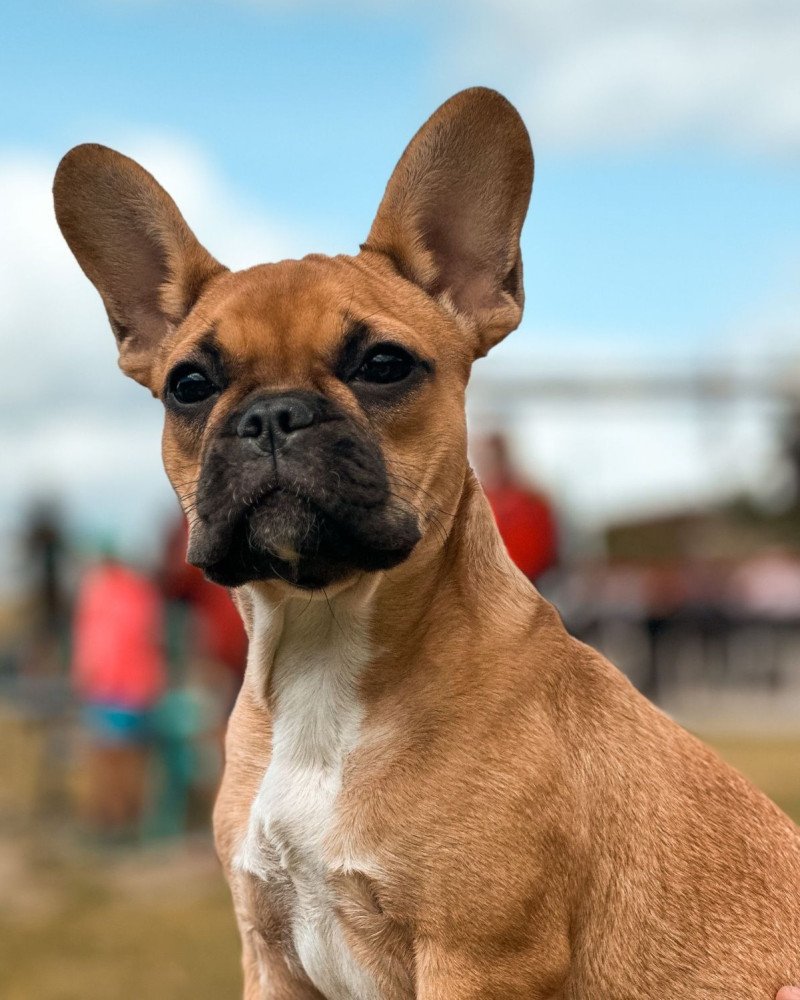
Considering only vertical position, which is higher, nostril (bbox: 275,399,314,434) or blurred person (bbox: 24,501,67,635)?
nostril (bbox: 275,399,314,434)

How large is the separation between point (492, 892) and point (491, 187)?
167 cm

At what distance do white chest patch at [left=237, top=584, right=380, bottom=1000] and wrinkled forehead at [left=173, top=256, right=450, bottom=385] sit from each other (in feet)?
1.87

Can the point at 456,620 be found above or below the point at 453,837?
above

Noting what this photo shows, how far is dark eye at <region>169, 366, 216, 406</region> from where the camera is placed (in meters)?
3.03

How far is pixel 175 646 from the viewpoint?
11898 mm

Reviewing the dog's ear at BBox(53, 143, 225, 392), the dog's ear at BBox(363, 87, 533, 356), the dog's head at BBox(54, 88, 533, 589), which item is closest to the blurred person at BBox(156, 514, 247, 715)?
the dog's ear at BBox(53, 143, 225, 392)

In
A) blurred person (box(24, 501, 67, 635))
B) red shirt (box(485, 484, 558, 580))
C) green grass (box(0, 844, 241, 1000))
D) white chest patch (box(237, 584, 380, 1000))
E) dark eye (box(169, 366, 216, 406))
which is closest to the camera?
white chest patch (box(237, 584, 380, 1000))

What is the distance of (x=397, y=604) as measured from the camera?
299cm

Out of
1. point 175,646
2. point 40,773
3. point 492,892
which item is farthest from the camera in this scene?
point 40,773

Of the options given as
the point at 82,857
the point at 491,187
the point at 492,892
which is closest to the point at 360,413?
the point at 491,187

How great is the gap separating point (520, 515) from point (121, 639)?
4942 mm

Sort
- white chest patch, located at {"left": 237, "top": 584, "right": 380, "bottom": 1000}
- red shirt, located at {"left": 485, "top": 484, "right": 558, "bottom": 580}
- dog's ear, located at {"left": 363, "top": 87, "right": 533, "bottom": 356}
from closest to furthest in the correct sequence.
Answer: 1. white chest patch, located at {"left": 237, "top": 584, "right": 380, "bottom": 1000}
2. dog's ear, located at {"left": 363, "top": 87, "right": 533, "bottom": 356}
3. red shirt, located at {"left": 485, "top": 484, "right": 558, "bottom": 580}

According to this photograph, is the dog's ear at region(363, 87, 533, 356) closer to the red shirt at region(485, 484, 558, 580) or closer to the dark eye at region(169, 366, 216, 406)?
the dark eye at region(169, 366, 216, 406)

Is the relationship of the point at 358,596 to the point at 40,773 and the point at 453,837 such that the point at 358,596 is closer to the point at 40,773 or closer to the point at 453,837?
the point at 453,837
